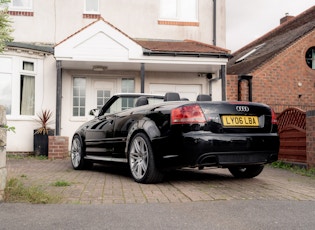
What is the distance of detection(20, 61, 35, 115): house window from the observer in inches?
518

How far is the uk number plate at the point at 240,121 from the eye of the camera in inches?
219

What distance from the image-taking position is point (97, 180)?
6.47 m

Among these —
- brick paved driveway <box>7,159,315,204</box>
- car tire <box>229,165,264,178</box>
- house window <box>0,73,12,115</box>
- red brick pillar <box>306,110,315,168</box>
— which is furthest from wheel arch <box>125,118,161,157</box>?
house window <box>0,73,12,115</box>

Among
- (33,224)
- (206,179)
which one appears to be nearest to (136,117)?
(206,179)

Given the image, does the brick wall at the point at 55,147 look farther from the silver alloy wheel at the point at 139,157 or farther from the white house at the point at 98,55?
the silver alloy wheel at the point at 139,157

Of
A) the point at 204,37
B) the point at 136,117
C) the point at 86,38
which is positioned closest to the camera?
the point at 136,117

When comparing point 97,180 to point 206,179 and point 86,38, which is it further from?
point 86,38

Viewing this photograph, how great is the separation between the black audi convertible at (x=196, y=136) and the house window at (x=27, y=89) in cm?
768

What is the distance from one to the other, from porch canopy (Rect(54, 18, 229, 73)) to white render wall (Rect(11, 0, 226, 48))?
1.82 metres

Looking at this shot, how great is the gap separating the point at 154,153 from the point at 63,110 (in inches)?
342

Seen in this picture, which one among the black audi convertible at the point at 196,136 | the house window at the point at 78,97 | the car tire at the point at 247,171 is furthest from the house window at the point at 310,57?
the black audi convertible at the point at 196,136

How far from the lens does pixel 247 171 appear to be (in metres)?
6.75

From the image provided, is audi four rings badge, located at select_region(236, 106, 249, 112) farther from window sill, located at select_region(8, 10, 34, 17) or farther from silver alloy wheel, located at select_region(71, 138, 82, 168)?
window sill, located at select_region(8, 10, 34, 17)

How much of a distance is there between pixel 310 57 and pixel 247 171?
11651 mm
